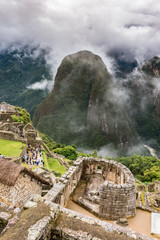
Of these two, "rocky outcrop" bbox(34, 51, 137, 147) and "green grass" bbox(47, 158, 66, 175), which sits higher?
"rocky outcrop" bbox(34, 51, 137, 147)

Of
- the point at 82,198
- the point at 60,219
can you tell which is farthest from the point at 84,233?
the point at 82,198

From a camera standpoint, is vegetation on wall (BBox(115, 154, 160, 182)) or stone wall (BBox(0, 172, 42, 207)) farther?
Answer: vegetation on wall (BBox(115, 154, 160, 182))

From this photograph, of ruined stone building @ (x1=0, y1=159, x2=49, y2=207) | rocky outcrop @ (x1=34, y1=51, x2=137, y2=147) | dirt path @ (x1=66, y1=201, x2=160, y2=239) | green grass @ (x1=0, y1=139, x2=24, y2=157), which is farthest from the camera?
rocky outcrop @ (x1=34, y1=51, x2=137, y2=147)

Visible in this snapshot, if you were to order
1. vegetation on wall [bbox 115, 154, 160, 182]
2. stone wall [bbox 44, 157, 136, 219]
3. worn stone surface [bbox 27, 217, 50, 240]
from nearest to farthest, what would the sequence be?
worn stone surface [bbox 27, 217, 50, 240] < stone wall [bbox 44, 157, 136, 219] < vegetation on wall [bbox 115, 154, 160, 182]

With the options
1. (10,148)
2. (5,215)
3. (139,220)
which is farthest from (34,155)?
(5,215)

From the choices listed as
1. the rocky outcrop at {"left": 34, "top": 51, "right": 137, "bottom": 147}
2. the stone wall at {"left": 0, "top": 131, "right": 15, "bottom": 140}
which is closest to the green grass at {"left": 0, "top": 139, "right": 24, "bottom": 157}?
the stone wall at {"left": 0, "top": 131, "right": 15, "bottom": 140}

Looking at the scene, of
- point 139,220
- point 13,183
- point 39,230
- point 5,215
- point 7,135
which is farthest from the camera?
point 7,135

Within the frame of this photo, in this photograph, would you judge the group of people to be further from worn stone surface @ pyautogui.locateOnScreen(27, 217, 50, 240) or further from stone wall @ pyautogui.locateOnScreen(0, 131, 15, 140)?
worn stone surface @ pyautogui.locateOnScreen(27, 217, 50, 240)

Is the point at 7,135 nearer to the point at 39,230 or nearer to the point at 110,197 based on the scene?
the point at 110,197
